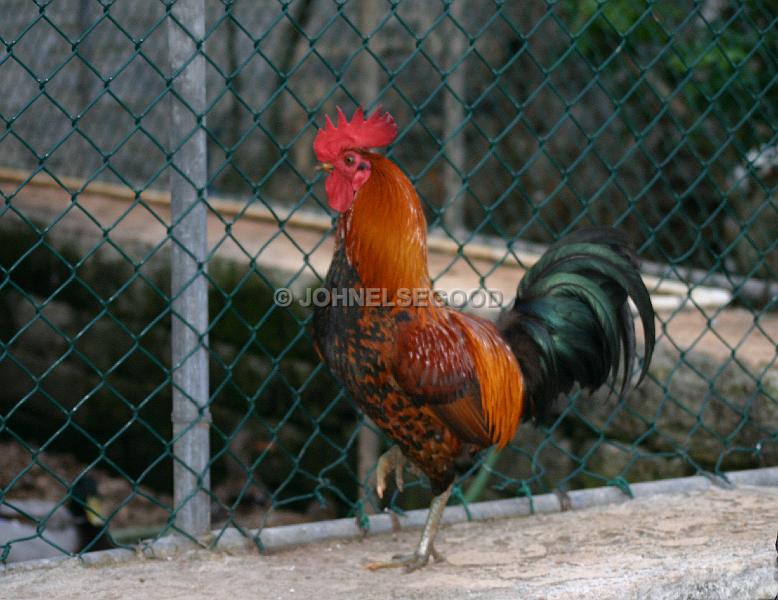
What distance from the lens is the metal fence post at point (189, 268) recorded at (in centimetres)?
260

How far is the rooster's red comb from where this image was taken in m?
2.55

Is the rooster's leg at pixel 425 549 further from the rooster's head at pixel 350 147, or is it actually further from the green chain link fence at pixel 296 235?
the rooster's head at pixel 350 147

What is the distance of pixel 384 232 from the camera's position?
257 cm

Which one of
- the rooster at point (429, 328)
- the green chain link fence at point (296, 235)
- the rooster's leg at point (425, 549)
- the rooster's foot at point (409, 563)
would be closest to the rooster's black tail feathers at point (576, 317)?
the rooster at point (429, 328)

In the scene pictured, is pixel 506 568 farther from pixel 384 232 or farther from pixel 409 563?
pixel 384 232

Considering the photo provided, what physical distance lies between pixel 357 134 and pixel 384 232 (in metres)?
0.26

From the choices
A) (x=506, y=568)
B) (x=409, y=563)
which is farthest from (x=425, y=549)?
(x=506, y=568)

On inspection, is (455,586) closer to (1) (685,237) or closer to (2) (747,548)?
(2) (747,548)

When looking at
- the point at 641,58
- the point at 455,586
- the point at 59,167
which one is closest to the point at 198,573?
the point at 455,586

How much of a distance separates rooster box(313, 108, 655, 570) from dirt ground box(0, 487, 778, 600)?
154 mm

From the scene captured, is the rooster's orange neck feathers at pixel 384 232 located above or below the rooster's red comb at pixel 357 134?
below

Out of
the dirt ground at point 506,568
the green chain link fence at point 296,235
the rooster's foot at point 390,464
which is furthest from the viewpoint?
the rooster's foot at point 390,464

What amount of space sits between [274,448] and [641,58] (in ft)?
11.3

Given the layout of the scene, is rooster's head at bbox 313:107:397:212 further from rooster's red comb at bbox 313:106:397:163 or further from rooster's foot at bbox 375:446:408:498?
rooster's foot at bbox 375:446:408:498
